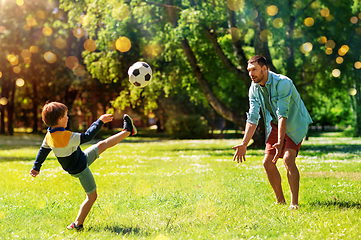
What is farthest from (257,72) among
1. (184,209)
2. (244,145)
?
(184,209)

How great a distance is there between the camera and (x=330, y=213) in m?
5.03

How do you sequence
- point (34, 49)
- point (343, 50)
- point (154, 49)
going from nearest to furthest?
1. point (343, 50)
2. point (154, 49)
3. point (34, 49)

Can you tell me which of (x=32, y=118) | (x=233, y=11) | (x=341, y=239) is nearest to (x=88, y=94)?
(x=32, y=118)

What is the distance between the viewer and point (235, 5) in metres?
15.9

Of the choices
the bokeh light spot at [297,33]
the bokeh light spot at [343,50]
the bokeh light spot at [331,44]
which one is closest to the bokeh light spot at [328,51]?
the bokeh light spot at [331,44]

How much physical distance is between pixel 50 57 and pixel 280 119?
1358 inches

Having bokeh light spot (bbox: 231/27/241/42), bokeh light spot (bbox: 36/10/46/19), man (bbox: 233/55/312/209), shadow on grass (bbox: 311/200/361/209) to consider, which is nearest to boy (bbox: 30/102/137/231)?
man (bbox: 233/55/312/209)

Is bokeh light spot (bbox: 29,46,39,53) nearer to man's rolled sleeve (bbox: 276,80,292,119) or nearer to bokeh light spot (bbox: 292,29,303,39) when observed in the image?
bokeh light spot (bbox: 292,29,303,39)

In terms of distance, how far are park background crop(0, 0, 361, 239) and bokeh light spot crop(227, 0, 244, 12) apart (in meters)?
0.06

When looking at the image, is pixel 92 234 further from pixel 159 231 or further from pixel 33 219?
pixel 33 219

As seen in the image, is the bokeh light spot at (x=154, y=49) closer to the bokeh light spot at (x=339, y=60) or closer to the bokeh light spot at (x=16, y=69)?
the bokeh light spot at (x=339, y=60)

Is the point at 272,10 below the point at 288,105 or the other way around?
the other way around

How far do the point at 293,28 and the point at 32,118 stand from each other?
38.1 meters

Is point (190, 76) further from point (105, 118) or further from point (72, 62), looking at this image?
point (72, 62)
